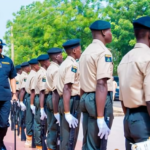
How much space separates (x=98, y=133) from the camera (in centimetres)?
417

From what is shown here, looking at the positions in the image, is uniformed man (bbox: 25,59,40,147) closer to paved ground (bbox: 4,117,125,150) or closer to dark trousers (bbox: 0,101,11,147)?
paved ground (bbox: 4,117,125,150)

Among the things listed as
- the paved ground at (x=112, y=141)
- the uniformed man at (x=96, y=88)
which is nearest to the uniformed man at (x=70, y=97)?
the uniformed man at (x=96, y=88)

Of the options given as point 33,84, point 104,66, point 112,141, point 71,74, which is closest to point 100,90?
point 104,66

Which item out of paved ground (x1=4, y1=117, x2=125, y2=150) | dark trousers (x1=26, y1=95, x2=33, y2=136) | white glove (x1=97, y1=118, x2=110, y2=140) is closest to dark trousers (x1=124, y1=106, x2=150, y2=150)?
white glove (x1=97, y1=118, x2=110, y2=140)

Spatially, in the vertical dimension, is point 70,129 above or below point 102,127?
below

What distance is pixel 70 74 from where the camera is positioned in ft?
16.9

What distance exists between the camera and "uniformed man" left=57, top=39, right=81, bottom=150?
5.12m

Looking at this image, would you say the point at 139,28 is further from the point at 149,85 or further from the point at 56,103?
the point at 56,103

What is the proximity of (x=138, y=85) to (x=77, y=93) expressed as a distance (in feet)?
6.34

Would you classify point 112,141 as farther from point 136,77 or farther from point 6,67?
point 136,77

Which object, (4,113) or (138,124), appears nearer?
(138,124)

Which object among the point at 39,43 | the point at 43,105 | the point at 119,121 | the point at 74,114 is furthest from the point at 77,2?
the point at 74,114

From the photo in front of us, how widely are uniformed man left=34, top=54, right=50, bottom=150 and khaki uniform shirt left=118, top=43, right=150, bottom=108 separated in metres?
3.35

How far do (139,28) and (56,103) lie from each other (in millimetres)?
2789
